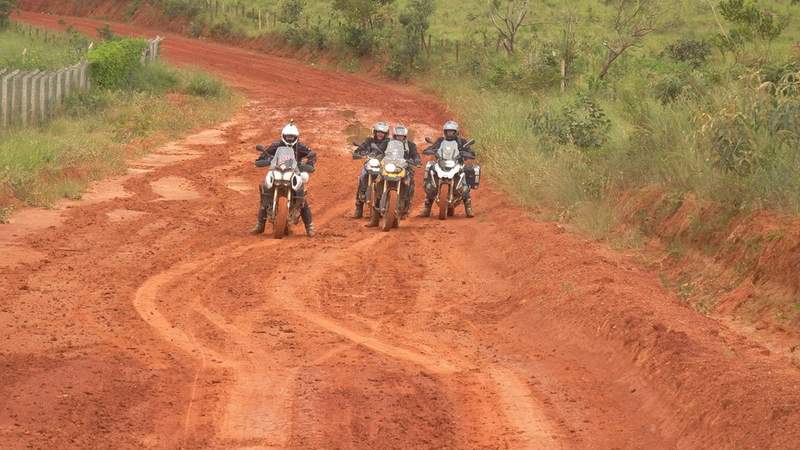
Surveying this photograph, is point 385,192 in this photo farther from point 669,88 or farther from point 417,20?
point 417,20

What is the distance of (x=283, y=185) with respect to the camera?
59.6ft

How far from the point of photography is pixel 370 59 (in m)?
51.8

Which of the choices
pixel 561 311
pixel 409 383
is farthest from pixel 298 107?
pixel 409 383

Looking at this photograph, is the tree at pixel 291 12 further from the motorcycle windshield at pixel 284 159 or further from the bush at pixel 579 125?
the motorcycle windshield at pixel 284 159

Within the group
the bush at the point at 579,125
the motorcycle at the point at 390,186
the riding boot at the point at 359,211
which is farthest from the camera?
the bush at the point at 579,125

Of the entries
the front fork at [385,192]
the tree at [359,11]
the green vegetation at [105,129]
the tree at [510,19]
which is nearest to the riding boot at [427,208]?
the front fork at [385,192]

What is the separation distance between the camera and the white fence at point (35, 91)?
1022 inches

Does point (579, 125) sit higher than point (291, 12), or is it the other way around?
point (579, 125)

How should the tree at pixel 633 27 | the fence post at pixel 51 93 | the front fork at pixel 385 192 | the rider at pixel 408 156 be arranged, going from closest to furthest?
1. the front fork at pixel 385 192
2. the rider at pixel 408 156
3. the fence post at pixel 51 93
4. the tree at pixel 633 27

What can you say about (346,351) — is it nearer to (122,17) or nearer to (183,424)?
(183,424)

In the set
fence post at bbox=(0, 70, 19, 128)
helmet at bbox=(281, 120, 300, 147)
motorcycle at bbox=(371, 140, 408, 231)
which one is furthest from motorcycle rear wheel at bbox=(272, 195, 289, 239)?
fence post at bbox=(0, 70, 19, 128)

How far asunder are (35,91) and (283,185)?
1185 cm

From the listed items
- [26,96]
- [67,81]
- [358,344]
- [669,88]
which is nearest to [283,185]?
[358,344]

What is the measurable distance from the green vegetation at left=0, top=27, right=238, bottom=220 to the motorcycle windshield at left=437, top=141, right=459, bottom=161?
5.92m
